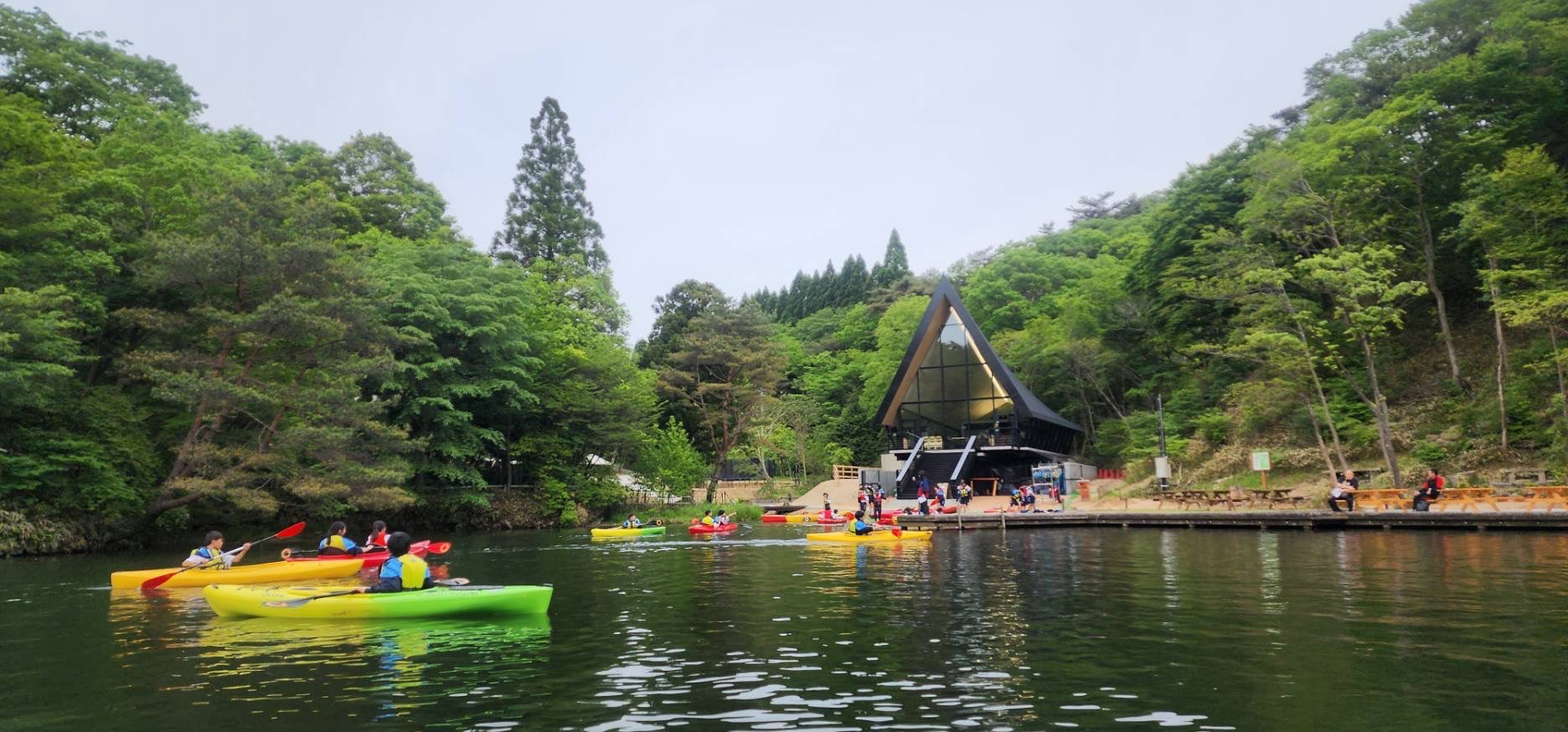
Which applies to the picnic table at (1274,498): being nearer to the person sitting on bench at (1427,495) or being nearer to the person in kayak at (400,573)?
the person sitting on bench at (1427,495)

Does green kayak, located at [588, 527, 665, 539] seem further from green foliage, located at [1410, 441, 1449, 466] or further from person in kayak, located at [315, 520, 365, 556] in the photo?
green foliage, located at [1410, 441, 1449, 466]

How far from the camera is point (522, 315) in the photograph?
133ft

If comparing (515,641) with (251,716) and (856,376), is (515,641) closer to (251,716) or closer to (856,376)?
(251,716)

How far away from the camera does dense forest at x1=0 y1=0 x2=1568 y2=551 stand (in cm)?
2586

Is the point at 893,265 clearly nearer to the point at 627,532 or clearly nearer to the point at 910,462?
the point at 910,462

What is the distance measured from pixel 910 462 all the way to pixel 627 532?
1625cm

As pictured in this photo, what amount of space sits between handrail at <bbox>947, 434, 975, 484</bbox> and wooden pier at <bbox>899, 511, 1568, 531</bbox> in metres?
9.86

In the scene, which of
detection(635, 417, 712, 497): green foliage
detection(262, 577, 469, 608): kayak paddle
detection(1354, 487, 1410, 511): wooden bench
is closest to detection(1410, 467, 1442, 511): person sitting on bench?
detection(1354, 487, 1410, 511): wooden bench

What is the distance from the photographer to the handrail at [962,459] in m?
41.9

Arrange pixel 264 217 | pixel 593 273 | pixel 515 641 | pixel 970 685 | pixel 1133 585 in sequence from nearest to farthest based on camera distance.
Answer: pixel 970 685
pixel 515 641
pixel 1133 585
pixel 264 217
pixel 593 273

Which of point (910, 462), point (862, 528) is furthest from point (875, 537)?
point (910, 462)

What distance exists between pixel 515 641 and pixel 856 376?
52464 mm

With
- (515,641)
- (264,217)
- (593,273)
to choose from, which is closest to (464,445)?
(264,217)

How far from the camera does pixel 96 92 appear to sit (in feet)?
105
